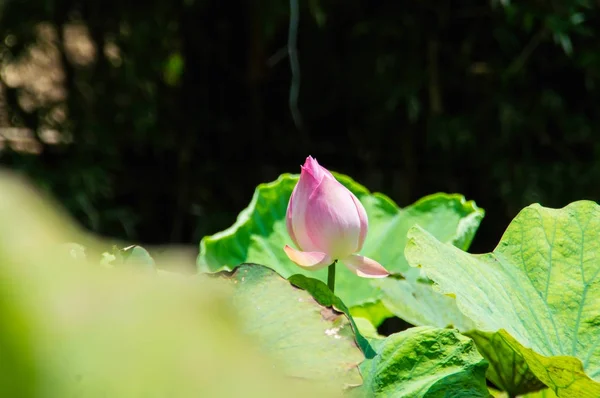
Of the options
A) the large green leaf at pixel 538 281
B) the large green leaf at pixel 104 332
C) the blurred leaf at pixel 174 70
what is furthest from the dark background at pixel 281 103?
the large green leaf at pixel 104 332

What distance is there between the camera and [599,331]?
570mm

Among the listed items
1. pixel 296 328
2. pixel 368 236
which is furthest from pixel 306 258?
pixel 368 236

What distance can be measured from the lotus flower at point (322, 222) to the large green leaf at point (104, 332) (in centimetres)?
38

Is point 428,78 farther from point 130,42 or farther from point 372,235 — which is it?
point 372,235

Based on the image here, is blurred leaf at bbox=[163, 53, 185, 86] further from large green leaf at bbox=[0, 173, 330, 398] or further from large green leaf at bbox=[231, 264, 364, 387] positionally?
large green leaf at bbox=[0, 173, 330, 398]

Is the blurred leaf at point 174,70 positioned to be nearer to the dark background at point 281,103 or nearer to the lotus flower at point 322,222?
the dark background at point 281,103

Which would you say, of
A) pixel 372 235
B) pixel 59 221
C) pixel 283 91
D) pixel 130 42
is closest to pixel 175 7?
pixel 130 42

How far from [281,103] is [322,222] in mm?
2363

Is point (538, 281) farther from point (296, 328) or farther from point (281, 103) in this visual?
point (281, 103)

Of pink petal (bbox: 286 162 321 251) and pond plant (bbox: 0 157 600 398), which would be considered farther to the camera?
pink petal (bbox: 286 162 321 251)

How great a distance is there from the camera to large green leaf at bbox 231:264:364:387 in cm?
42

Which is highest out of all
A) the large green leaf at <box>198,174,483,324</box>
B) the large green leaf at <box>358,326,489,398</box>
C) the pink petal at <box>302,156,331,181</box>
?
the pink petal at <box>302,156,331,181</box>

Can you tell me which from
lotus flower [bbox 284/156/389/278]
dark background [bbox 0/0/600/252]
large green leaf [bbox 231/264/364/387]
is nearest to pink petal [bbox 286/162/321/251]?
lotus flower [bbox 284/156/389/278]

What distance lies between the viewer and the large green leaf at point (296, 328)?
0.42 metres
